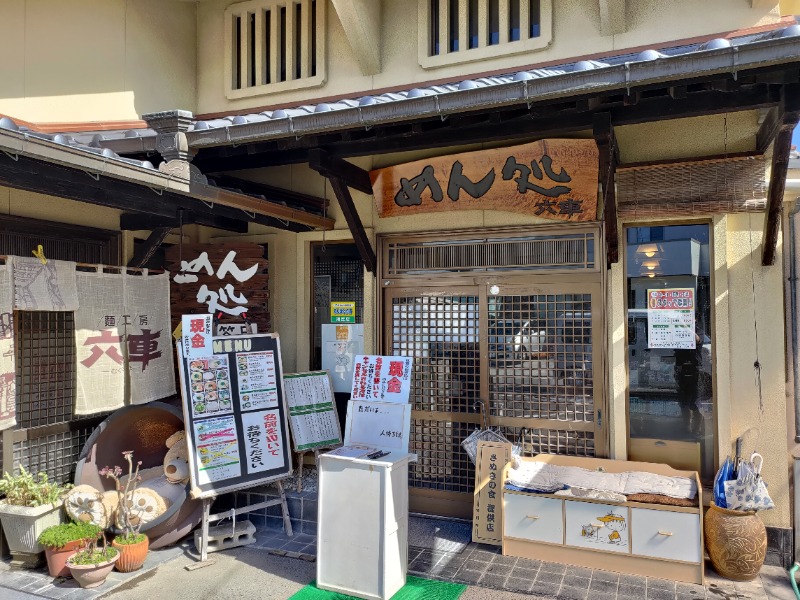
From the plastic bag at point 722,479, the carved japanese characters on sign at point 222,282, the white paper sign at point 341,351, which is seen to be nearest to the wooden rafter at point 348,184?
the white paper sign at point 341,351

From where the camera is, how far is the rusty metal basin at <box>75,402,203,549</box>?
643 centimetres

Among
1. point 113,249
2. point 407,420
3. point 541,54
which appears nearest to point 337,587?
point 407,420

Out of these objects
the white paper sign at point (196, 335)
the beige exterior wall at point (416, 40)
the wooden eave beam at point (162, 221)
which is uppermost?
the beige exterior wall at point (416, 40)

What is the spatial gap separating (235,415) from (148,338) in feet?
5.62

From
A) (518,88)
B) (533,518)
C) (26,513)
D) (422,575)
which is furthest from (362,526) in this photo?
(518,88)

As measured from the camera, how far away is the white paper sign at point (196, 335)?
6430 mm

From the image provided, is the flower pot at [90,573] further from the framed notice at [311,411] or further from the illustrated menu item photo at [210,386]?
the framed notice at [311,411]

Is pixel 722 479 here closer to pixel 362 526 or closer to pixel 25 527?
pixel 362 526

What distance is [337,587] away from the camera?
5.46 metres

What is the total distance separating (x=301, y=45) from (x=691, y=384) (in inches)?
258

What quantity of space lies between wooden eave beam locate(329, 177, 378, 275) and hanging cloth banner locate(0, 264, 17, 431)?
353 centimetres

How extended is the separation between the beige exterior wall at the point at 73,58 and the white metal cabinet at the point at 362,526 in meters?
5.96

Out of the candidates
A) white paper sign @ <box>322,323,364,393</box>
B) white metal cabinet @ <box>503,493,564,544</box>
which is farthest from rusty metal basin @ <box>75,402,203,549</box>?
white metal cabinet @ <box>503,493,564,544</box>

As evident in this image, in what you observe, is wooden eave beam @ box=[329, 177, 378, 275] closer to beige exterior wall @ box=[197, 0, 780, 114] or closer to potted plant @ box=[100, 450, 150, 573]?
beige exterior wall @ box=[197, 0, 780, 114]
